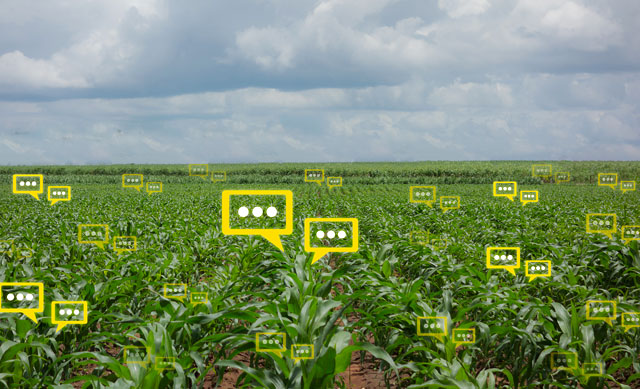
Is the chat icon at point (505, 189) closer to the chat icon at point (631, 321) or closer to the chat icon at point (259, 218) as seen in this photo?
the chat icon at point (259, 218)

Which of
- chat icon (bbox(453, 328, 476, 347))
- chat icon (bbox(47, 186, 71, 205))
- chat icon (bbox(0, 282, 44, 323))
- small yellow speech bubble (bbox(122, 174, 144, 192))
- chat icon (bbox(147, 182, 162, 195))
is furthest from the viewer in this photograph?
chat icon (bbox(147, 182, 162, 195))

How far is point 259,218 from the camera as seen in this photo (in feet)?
51.7

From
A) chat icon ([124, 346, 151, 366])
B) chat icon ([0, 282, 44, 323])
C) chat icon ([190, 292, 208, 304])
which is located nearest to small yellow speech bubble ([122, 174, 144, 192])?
chat icon ([0, 282, 44, 323])

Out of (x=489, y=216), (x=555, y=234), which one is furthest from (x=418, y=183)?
(x=555, y=234)

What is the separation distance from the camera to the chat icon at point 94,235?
385 inches

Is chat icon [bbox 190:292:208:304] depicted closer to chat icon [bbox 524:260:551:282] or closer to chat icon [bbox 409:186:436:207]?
chat icon [bbox 524:260:551:282]

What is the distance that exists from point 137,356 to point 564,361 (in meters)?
3.69

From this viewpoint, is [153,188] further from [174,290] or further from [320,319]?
[320,319]

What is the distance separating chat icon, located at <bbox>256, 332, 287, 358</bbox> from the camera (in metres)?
3.34

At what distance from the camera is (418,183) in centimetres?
5762

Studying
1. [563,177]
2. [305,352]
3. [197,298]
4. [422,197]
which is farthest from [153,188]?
[563,177]

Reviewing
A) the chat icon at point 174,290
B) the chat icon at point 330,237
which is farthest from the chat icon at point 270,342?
the chat icon at point 174,290

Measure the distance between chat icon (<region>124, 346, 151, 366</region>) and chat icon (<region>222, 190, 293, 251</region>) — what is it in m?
1.15

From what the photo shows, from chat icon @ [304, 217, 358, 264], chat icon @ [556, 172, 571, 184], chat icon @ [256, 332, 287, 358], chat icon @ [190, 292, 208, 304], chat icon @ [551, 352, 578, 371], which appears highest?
chat icon @ [556, 172, 571, 184]
